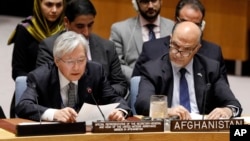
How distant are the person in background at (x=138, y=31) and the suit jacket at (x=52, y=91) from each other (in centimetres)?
146

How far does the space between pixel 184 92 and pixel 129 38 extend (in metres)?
1.56

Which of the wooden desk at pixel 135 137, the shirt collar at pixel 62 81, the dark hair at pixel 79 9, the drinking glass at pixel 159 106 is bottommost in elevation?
the wooden desk at pixel 135 137

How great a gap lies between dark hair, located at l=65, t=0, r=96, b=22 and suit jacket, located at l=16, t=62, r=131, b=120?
749 mm

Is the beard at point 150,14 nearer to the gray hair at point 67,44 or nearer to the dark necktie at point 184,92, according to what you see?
the dark necktie at point 184,92

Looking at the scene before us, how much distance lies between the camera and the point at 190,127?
341 centimetres

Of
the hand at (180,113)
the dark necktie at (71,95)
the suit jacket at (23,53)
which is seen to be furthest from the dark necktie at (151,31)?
the hand at (180,113)

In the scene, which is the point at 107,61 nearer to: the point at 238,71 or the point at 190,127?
the point at 190,127

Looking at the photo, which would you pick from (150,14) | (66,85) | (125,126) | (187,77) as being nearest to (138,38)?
(150,14)

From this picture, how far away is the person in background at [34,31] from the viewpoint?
525 cm

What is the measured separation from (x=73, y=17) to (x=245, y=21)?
3.88 metres

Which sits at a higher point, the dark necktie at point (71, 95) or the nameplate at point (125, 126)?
the dark necktie at point (71, 95)

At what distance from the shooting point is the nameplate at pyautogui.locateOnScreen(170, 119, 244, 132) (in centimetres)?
340

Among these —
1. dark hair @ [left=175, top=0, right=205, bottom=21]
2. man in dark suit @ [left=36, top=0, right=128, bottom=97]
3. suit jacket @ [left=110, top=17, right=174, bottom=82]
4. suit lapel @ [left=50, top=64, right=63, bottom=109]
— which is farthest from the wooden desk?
suit jacket @ [left=110, top=17, right=174, bottom=82]

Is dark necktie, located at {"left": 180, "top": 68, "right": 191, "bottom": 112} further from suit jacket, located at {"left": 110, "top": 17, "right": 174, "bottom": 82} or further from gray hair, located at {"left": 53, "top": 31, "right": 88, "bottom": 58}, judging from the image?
suit jacket, located at {"left": 110, "top": 17, "right": 174, "bottom": 82}
